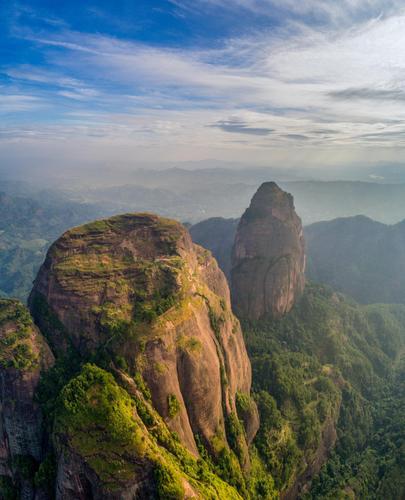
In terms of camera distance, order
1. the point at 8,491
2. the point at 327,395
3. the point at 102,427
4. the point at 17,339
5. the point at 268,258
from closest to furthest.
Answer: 1. the point at 102,427
2. the point at 8,491
3. the point at 17,339
4. the point at 327,395
5. the point at 268,258

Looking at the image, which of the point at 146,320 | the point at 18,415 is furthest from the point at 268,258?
the point at 18,415

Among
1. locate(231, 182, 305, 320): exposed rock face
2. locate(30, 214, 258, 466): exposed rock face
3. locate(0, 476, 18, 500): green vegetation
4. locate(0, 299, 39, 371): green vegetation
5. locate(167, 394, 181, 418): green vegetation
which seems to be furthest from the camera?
locate(231, 182, 305, 320): exposed rock face

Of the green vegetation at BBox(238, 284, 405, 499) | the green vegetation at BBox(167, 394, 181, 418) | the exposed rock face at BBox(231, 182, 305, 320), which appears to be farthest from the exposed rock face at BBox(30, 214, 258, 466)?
the exposed rock face at BBox(231, 182, 305, 320)

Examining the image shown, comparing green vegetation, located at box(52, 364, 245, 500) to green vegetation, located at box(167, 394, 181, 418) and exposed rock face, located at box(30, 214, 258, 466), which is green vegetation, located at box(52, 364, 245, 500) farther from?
exposed rock face, located at box(30, 214, 258, 466)

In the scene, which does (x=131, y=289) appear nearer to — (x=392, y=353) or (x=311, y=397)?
(x=311, y=397)

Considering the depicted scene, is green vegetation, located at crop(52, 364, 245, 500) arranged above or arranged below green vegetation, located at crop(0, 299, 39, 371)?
below

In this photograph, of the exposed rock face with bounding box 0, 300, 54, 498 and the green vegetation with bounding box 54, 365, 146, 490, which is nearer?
the green vegetation with bounding box 54, 365, 146, 490

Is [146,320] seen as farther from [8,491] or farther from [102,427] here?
[8,491]
